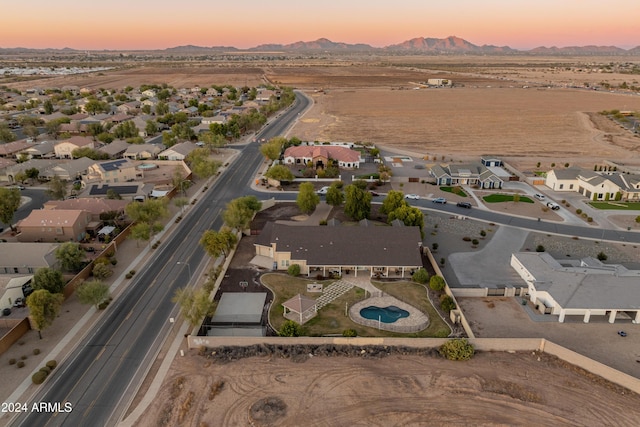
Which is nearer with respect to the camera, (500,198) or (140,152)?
(500,198)

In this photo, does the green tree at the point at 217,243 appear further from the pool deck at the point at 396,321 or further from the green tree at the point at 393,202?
the green tree at the point at 393,202

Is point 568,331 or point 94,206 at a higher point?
point 94,206

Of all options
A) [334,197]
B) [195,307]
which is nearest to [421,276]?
[334,197]

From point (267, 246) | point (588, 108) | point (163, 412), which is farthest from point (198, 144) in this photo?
point (588, 108)

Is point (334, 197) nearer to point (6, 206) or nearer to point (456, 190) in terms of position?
point (456, 190)

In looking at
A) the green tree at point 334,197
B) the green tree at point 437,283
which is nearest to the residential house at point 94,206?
the green tree at point 334,197
